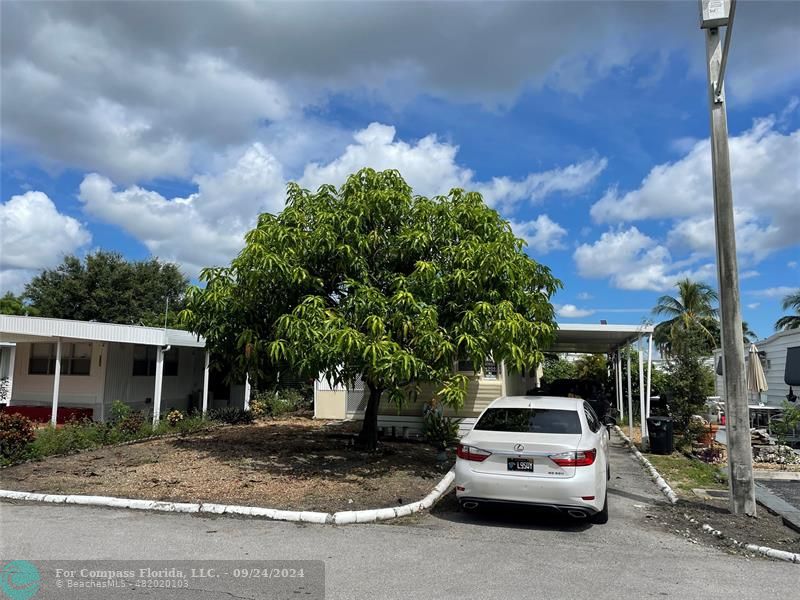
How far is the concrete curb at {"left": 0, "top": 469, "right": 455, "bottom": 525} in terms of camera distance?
7.05 meters

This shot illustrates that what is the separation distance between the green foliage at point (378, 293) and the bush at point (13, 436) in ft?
10.7

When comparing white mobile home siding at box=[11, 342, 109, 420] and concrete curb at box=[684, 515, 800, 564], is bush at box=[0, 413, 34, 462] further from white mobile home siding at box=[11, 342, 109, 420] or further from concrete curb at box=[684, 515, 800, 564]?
concrete curb at box=[684, 515, 800, 564]

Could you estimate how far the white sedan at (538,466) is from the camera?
655 centimetres

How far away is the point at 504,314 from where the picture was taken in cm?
911

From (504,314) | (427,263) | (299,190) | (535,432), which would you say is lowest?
(535,432)

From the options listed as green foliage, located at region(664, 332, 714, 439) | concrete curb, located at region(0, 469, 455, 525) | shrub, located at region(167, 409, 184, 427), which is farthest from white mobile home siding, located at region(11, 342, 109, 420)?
green foliage, located at region(664, 332, 714, 439)

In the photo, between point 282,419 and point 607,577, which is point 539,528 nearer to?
point 607,577

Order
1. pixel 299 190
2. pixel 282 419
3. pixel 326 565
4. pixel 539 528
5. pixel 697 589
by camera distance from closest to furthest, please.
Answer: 1. pixel 697 589
2. pixel 326 565
3. pixel 539 528
4. pixel 299 190
5. pixel 282 419

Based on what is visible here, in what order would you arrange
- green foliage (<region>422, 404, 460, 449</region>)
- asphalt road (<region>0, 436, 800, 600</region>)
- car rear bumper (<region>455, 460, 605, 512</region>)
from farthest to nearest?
green foliage (<region>422, 404, 460, 449</region>), car rear bumper (<region>455, 460, 605, 512</region>), asphalt road (<region>0, 436, 800, 600</region>)

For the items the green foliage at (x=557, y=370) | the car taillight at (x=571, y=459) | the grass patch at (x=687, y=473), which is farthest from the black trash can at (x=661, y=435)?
the green foliage at (x=557, y=370)

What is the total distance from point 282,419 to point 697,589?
50.9 feet

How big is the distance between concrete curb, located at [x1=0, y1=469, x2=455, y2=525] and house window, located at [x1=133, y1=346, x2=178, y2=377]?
10384mm

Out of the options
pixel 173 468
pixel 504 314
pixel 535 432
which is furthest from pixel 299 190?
pixel 535 432

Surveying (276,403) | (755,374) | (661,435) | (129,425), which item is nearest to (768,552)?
(661,435)
